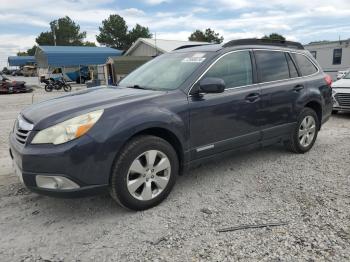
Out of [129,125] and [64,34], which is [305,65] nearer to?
[129,125]

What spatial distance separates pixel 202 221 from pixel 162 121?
107cm

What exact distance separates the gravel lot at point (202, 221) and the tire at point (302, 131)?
597mm

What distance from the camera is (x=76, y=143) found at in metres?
2.76

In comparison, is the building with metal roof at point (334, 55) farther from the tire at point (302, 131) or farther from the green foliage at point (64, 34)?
the green foliage at point (64, 34)

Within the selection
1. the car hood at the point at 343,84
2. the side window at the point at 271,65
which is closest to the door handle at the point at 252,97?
the side window at the point at 271,65

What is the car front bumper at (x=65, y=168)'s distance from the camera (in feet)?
9.02

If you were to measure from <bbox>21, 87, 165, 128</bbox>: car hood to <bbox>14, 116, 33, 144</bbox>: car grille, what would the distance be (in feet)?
0.17

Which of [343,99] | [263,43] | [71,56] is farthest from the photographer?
[71,56]

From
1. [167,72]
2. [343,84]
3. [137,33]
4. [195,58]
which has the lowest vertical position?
[343,84]

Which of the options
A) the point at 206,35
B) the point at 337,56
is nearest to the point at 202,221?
the point at 337,56

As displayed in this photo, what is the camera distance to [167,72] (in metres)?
3.98

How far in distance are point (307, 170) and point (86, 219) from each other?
3.02 metres

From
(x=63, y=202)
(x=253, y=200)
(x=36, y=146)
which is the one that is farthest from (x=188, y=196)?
(x=36, y=146)

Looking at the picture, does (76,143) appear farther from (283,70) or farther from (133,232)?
(283,70)
